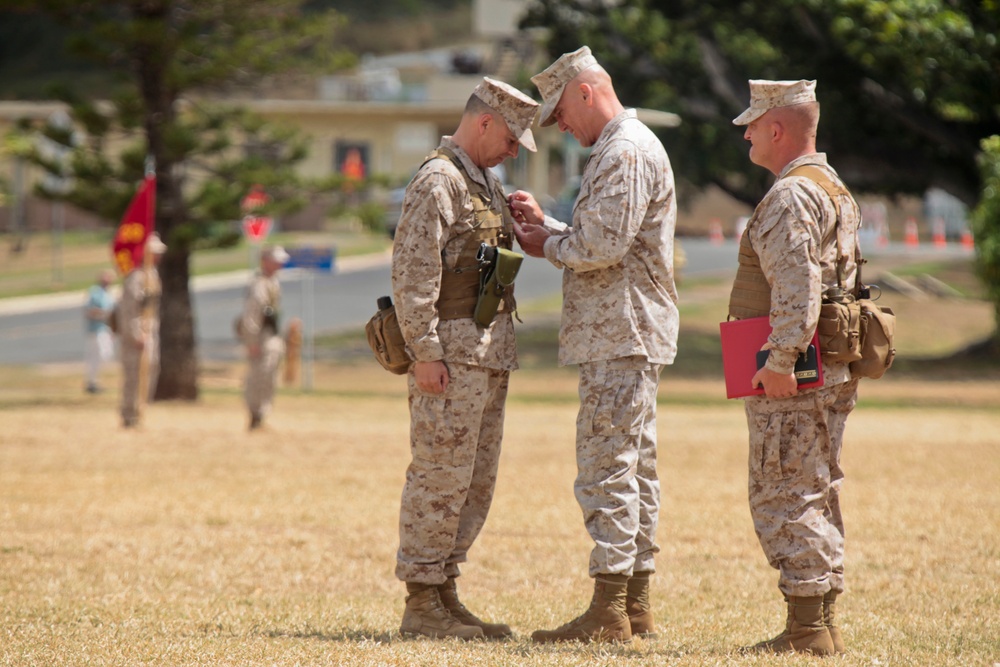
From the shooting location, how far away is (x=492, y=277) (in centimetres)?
498

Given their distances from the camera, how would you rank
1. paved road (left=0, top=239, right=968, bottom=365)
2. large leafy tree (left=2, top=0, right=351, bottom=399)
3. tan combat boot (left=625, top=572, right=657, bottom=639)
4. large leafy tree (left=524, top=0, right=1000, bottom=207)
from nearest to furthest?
tan combat boot (left=625, top=572, right=657, bottom=639)
large leafy tree (left=524, top=0, right=1000, bottom=207)
large leafy tree (left=2, top=0, right=351, bottom=399)
paved road (left=0, top=239, right=968, bottom=365)

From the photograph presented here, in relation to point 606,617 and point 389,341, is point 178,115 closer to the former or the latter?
point 389,341

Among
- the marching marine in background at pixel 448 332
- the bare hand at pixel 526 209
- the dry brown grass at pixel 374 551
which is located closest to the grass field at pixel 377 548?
the dry brown grass at pixel 374 551

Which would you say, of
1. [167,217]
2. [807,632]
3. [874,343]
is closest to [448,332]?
[874,343]

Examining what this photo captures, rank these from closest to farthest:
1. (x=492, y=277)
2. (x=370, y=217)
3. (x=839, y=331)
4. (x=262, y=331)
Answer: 1. (x=839, y=331)
2. (x=492, y=277)
3. (x=262, y=331)
4. (x=370, y=217)

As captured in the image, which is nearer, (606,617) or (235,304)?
(606,617)

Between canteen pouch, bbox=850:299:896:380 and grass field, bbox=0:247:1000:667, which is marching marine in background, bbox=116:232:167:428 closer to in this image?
grass field, bbox=0:247:1000:667

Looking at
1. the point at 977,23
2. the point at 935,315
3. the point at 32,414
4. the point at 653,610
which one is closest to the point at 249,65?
the point at 32,414

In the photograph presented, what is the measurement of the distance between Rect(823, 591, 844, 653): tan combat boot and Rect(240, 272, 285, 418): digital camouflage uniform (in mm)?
9023

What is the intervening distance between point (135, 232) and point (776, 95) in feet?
36.5

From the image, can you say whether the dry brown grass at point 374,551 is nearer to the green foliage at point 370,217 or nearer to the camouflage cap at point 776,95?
the camouflage cap at point 776,95

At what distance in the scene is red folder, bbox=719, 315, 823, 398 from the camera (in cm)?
475

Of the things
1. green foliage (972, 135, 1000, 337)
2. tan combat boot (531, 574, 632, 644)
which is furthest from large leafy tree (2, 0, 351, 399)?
tan combat boot (531, 574, 632, 644)

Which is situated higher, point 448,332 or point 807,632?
point 448,332
